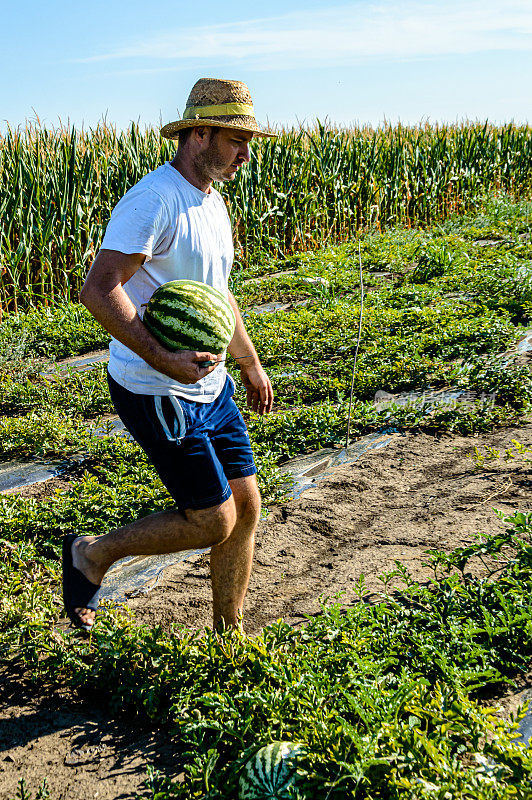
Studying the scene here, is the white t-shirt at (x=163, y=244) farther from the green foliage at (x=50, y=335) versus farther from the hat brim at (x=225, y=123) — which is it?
the green foliage at (x=50, y=335)

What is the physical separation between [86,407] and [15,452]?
820 millimetres

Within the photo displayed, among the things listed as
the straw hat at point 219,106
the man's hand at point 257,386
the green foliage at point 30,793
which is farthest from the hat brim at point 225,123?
the green foliage at point 30,793

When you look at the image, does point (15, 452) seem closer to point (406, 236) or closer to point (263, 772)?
point (263, 772)

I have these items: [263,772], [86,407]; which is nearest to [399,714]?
[263,772]

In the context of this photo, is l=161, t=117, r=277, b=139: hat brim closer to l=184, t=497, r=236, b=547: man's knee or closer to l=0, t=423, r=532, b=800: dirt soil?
l=184, t=497, r=236, b=547: man's knee

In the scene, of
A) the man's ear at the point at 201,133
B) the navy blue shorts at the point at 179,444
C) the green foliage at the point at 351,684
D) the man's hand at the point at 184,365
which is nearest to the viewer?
the green foliage at the point at 351,684

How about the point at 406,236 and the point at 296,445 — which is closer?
the point at 296,445

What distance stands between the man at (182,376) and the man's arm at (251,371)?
1.01 ft

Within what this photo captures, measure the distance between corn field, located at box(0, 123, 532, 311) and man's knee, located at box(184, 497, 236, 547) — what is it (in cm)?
736

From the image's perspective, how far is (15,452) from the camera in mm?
5375

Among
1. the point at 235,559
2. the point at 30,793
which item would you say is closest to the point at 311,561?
the point at 235,559

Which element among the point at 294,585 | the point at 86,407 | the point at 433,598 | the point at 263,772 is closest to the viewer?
the point at 263,772

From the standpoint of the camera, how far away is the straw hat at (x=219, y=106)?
2.83 meters

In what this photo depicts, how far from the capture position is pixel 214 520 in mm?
2789
